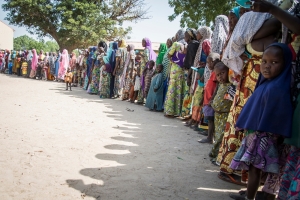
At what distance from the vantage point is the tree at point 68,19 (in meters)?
25.0

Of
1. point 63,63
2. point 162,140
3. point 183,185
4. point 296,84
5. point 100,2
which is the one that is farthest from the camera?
point 100,2

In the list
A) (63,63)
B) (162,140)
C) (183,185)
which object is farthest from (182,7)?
(183,185)

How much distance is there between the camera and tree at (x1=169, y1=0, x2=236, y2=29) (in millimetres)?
14203

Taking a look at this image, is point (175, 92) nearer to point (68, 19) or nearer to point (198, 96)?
point (198, 96)

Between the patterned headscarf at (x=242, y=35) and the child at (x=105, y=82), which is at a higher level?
the patterned headscarf at (x=242, y=35)

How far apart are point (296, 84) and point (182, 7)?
612 inches

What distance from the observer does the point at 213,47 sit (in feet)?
15.7

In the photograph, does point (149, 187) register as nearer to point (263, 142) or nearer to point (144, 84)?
point (263, 142)

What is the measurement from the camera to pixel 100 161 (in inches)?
137

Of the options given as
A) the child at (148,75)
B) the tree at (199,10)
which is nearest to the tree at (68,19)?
the tree at (199,10)

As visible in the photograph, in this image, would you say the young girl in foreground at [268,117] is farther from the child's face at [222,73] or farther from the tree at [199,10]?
the tree at [199,10]

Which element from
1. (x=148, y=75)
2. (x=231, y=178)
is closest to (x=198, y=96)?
(x=231, y=178)

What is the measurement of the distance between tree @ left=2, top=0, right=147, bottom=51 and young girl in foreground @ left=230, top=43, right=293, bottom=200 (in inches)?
958

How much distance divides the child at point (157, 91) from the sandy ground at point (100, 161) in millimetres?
2298
